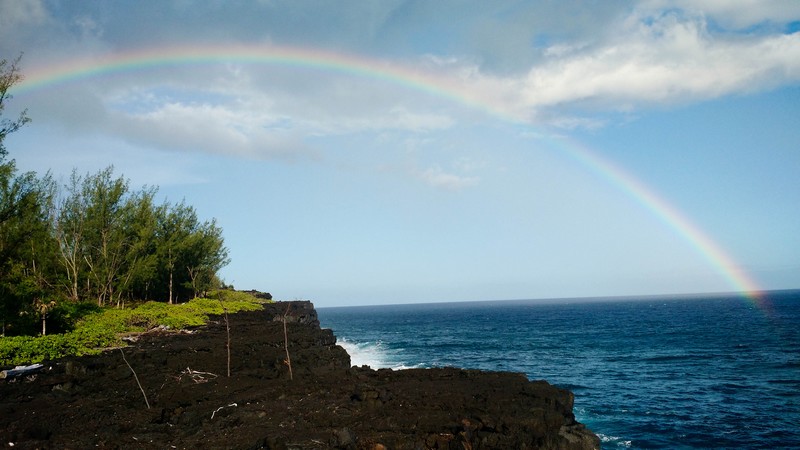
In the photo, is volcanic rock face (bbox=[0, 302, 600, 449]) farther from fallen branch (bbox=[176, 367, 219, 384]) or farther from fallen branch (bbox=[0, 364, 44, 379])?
fallen branch (bbox=[0, 364, 44, 379])

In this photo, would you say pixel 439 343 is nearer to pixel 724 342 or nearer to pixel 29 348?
pixel 724 342

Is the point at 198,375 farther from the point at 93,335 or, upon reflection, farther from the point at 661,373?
the point at 661,373

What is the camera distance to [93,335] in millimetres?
23953

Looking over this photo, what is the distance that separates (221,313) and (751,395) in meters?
41.7

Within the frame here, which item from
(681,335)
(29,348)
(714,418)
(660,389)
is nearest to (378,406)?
(29,348)

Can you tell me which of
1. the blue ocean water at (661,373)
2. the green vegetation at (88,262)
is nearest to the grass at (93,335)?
the green vegetation at (88,262)

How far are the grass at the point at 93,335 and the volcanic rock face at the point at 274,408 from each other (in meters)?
1.83

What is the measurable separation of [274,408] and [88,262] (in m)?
32.4

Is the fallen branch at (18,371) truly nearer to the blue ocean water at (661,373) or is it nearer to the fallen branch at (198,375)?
the fallen branch at (198,375)

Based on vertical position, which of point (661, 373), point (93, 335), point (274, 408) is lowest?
point (661, 373)

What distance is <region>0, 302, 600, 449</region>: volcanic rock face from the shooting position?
11227mm

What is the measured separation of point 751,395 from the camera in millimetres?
32969

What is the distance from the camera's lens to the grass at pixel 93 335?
19.6m

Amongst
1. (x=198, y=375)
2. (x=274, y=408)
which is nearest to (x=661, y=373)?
(x=198, y=375)
